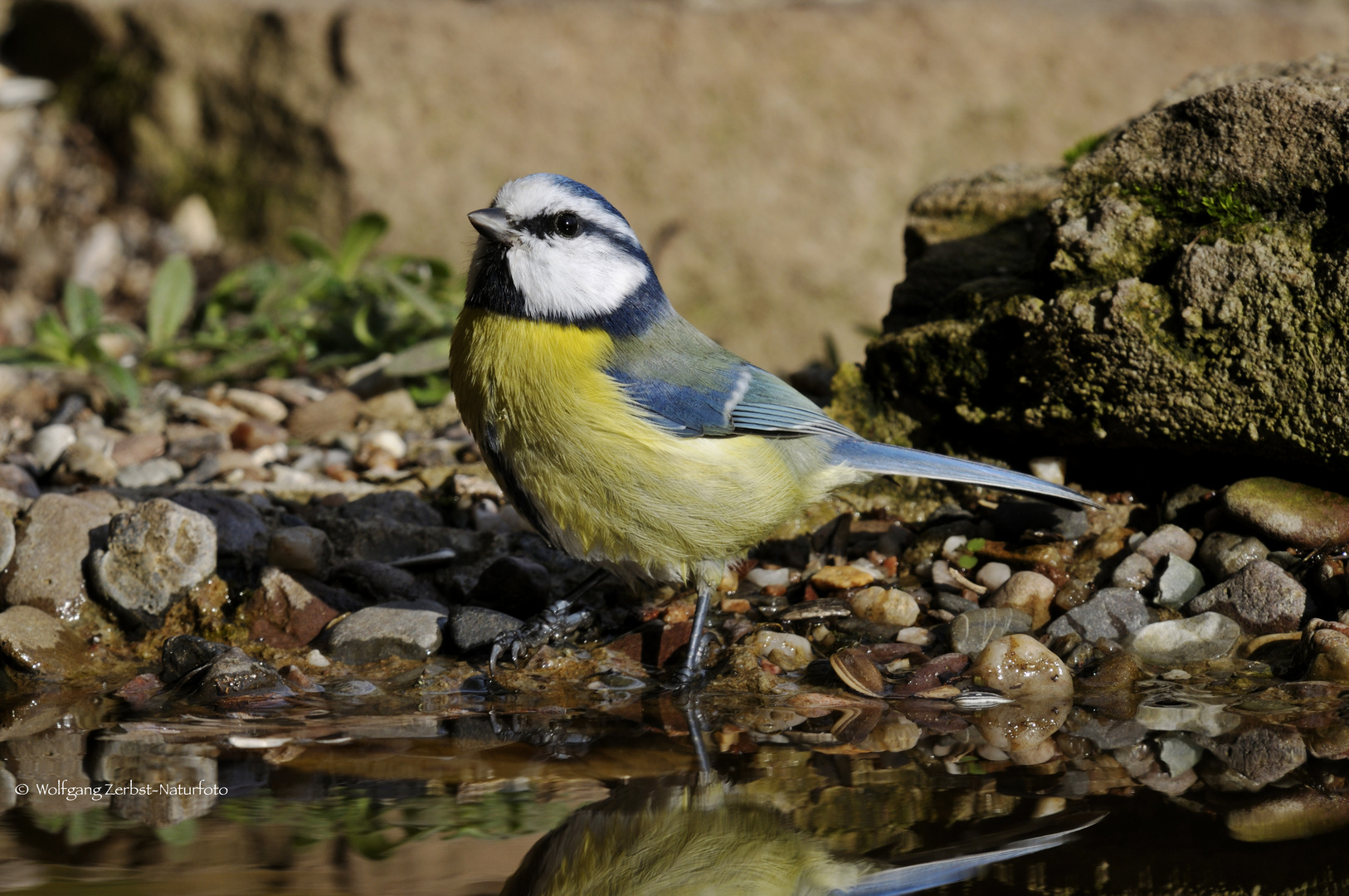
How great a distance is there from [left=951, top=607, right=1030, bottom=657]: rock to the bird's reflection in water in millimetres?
1093

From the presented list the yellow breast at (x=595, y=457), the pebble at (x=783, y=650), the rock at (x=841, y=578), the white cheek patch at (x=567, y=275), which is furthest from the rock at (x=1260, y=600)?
the white cheek patch at (x=567, y=275)

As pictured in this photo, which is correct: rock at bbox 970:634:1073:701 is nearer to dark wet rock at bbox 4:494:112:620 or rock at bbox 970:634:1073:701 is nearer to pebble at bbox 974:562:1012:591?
pebble at bbox 974:562:1012:591

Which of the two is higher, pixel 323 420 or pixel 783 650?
pixel 323 420

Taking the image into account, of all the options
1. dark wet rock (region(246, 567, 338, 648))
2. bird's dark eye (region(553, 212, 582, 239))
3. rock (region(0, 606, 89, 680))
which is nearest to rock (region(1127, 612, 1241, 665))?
bird's dark eye (region(553, 212, 582, 239))

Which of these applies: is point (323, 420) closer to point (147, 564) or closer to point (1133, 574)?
point (147, 564)

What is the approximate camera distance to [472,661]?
126 inches

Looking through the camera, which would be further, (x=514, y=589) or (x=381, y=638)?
(x=514, y=589)

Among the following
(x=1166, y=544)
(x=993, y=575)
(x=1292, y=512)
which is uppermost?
(x=1292, y=512)

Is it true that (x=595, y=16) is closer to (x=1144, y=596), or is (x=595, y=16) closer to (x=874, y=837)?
(x=1144, y=596)

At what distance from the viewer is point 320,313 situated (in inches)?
226

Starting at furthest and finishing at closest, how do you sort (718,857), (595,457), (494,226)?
1. (494,226)
2. (595,457)
3. (718,857)

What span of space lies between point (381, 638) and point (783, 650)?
44.5 inches

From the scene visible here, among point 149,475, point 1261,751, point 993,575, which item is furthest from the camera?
point 149,475

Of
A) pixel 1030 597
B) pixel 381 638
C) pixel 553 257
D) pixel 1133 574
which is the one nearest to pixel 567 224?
pixel 553 257
